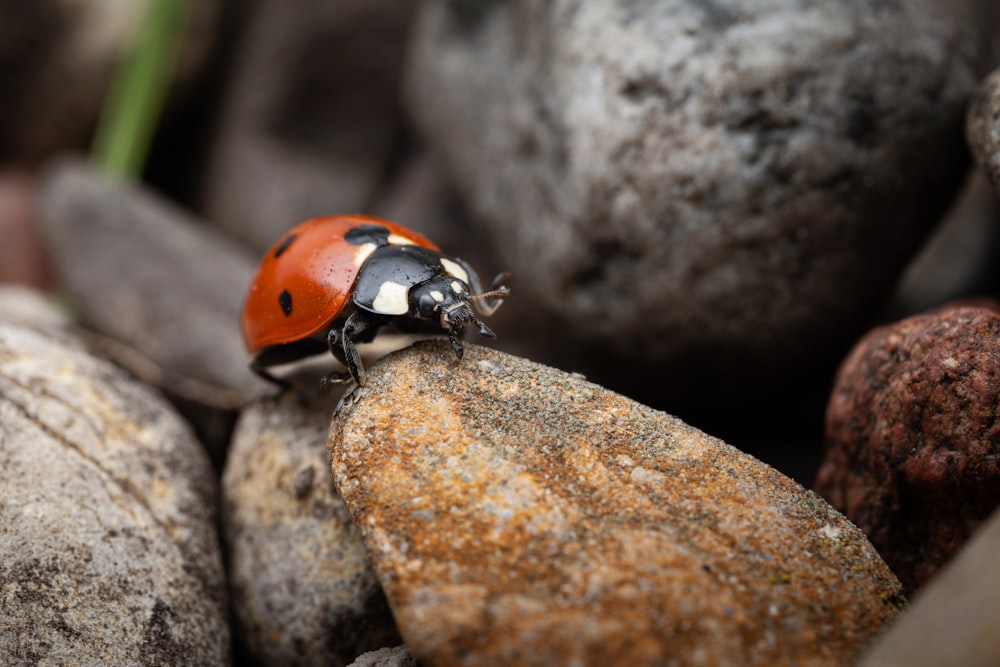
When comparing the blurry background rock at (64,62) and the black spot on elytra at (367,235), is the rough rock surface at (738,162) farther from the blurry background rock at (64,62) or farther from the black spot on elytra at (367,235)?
the blurry background rock at (64,62)

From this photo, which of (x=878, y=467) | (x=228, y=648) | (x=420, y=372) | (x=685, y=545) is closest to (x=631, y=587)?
(x=685, y=545)

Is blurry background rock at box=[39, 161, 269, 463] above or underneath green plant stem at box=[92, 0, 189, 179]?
underneath

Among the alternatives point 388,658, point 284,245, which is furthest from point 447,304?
point 388,658

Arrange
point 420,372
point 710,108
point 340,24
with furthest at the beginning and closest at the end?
point 340,24
point 710,108
point 420,372

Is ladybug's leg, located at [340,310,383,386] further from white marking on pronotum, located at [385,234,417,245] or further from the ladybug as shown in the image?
white marking on pronotum, located at [385,234,417,245]

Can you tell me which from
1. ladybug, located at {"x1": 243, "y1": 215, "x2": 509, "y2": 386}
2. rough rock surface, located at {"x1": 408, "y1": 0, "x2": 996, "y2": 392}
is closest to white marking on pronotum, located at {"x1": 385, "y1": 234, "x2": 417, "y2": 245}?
ladybug, located at {"x1": 243, "y1": 215, "x2": 509, "y2": 386}

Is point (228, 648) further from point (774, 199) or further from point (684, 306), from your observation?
point (774, 199)

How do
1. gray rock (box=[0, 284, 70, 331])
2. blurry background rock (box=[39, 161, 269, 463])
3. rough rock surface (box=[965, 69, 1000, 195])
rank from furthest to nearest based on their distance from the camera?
gray rock (box=[0, 284, 70, 331]) < blurry background rock (box=[39, 161, 269, 463]) < rough rock surface (box=[965, 69, 1000, 195])
